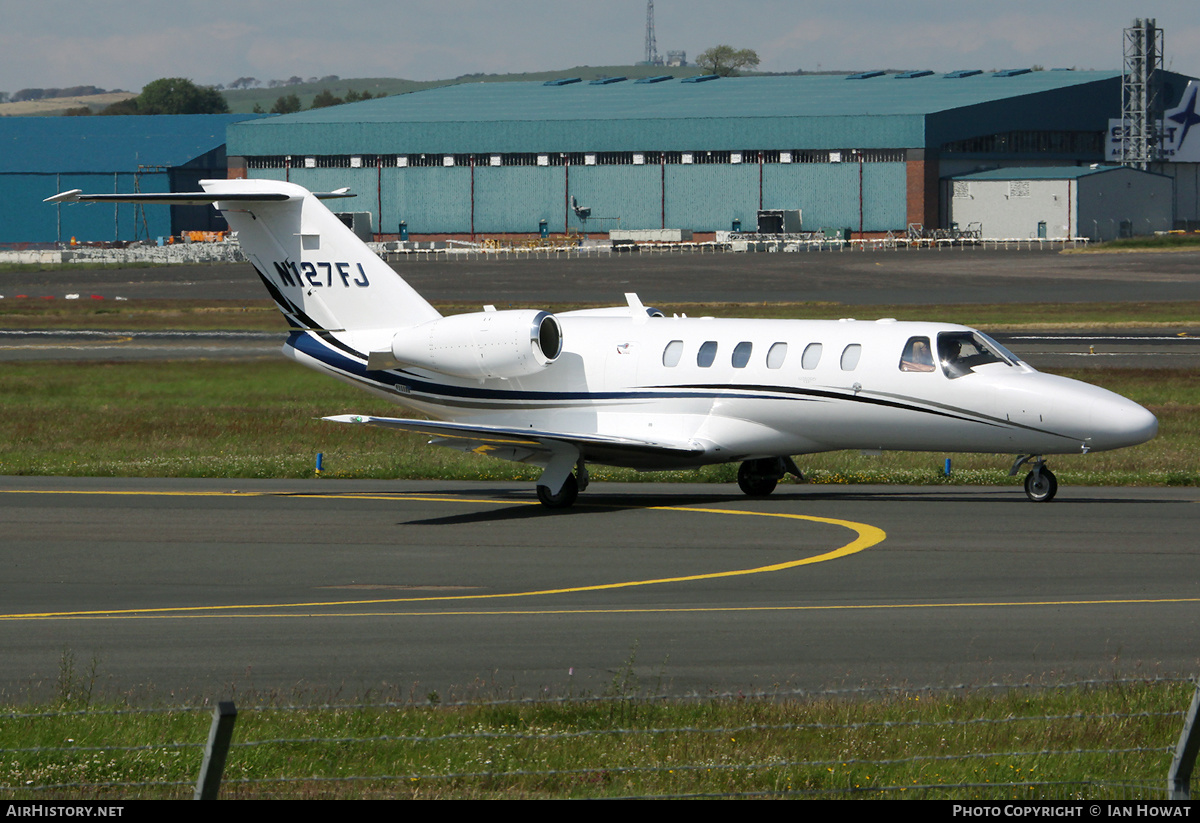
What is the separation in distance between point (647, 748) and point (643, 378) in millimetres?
15547

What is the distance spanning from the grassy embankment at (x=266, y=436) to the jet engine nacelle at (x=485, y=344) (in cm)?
432

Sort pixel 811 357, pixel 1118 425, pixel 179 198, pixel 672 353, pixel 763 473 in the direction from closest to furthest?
pixel 1118 425 < pixel 811 357 < pixel 672 353 < pixel 179 198 < pixel 763 473

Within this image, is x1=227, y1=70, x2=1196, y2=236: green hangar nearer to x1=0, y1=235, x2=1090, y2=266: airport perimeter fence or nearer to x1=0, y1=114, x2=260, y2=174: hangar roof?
x1=0, y1=235, x2=1090, y2=266: airport perimeter fence

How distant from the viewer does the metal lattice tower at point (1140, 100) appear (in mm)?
134625

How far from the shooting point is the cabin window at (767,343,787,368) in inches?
1009

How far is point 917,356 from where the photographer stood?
982 inches

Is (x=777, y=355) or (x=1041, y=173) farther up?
(x=1041, y=173)

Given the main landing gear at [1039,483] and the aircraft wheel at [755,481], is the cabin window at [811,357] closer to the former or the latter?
the aircraft wheel at [755,481]

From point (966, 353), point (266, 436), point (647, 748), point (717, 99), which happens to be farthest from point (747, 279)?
point (647, 748)

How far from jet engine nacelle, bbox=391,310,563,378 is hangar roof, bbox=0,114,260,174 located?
133 m

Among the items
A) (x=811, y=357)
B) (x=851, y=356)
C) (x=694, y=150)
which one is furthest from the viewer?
(x=694, y=150)

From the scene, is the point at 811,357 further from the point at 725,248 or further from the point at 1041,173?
the point at 1041,173
